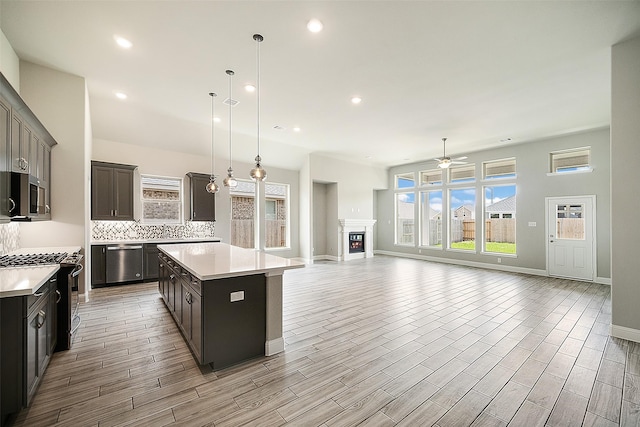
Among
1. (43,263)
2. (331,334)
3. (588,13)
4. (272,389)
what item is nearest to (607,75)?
(588,13)

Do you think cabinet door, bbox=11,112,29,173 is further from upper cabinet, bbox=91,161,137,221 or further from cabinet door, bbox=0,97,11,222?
upper cabinet, bbox=91,161,137,221

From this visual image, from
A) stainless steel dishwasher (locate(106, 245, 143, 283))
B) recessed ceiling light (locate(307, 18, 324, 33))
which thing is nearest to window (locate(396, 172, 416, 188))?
recessed ceiling light (locate(307, 18, 324, 33))

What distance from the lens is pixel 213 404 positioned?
202 cm

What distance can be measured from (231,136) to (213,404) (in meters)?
5.87

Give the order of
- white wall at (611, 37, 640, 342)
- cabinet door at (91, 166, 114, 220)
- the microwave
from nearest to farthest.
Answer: the microwave
white wall at (611, 37, 640, 342)
cabinet door at (91, 166, 114, 220)

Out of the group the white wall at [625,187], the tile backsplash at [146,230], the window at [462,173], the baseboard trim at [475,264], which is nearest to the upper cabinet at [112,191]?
the tile backsplash at [146,230]

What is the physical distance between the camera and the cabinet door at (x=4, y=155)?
246 centimetres

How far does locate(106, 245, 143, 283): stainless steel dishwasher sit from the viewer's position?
213 inches

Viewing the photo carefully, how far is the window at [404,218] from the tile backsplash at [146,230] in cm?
669

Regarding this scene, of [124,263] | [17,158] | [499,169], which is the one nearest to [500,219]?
[499,169]

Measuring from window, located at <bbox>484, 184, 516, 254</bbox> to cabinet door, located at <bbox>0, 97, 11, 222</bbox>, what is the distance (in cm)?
947

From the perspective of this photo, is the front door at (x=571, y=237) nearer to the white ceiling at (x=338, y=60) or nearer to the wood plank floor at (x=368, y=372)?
the white ceiling at (x=338, y=60)

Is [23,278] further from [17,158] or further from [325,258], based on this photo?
[325,258]

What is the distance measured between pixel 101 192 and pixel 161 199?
124 centimetres
